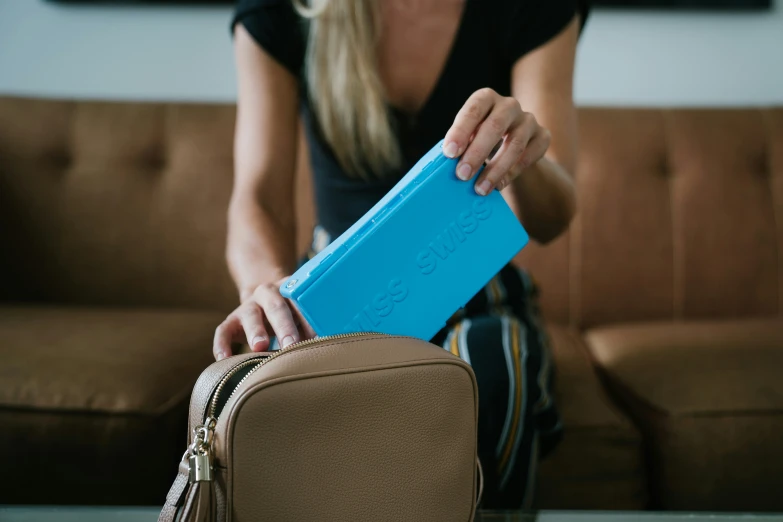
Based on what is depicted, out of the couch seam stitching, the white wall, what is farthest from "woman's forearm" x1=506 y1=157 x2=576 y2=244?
the white wall

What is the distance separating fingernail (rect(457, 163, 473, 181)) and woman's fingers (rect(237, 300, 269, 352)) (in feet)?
0.64

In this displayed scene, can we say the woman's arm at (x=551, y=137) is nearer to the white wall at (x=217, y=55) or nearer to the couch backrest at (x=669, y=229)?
the couch backrest at (x=669, y=229)

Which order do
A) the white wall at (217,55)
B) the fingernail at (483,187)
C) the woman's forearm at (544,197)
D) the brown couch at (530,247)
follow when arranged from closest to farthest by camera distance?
1. the fingernail at (483,187)
2. the woman's forearm at (544,197)
3. the brown couch at (530,247)
4. the white wall at (217,55)

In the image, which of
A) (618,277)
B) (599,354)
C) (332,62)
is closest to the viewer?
(332,62)

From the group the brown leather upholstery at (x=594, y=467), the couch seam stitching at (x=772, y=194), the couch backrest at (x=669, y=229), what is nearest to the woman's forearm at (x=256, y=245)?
Result: the brown leather upholstery at (x=594, y=467)

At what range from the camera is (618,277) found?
4.11ft

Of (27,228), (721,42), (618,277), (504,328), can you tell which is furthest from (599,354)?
(27,228)

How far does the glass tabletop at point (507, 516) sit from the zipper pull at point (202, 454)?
0.19 meters

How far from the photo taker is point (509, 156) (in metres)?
0.51

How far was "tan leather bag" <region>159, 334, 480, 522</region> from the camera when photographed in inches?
15.2

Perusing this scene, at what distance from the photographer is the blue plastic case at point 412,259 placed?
0.45 m

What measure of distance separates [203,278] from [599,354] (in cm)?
76

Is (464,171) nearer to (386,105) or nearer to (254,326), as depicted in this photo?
(254,326)

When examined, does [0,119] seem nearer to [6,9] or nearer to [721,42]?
[6,9]
